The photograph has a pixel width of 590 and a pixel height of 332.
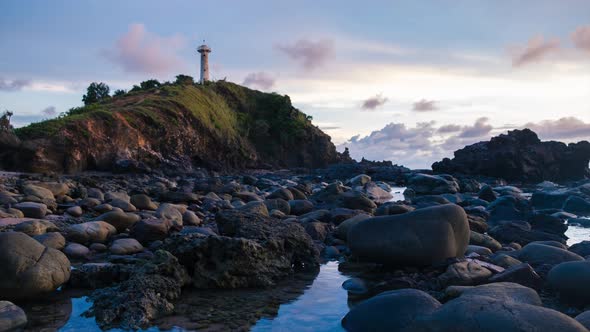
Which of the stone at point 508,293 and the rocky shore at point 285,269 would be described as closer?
the rocky shore at point 285,269

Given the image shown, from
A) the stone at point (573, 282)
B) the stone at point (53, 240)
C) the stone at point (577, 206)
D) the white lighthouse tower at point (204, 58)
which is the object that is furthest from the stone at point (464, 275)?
the white lighthouse tower at point (204, 58)

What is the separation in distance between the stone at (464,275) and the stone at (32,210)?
7327 mm

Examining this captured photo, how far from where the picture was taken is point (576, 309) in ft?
17.1

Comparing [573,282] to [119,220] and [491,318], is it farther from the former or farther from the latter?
[119,220]

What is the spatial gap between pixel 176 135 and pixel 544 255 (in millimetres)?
30511

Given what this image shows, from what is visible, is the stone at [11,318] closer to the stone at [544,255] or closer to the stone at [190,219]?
the stone at [190,219]

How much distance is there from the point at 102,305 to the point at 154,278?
577 millimetres

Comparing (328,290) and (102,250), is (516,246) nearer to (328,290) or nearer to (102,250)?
(328,290)

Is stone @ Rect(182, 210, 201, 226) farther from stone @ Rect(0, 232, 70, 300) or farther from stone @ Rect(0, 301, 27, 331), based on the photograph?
stone @ Rect(0, 301, 27, 331)

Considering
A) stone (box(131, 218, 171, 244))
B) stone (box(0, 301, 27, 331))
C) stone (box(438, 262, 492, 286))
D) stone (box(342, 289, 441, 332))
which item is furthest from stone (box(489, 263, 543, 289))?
stone (box(131, 218, 171, 244))

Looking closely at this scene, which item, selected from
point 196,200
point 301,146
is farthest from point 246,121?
point 196,200

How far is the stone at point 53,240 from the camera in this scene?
6973 millimetres

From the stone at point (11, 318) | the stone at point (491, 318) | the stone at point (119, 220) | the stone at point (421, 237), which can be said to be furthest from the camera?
the stone at point (119, 220)

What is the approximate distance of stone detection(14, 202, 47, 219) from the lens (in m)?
9.34
